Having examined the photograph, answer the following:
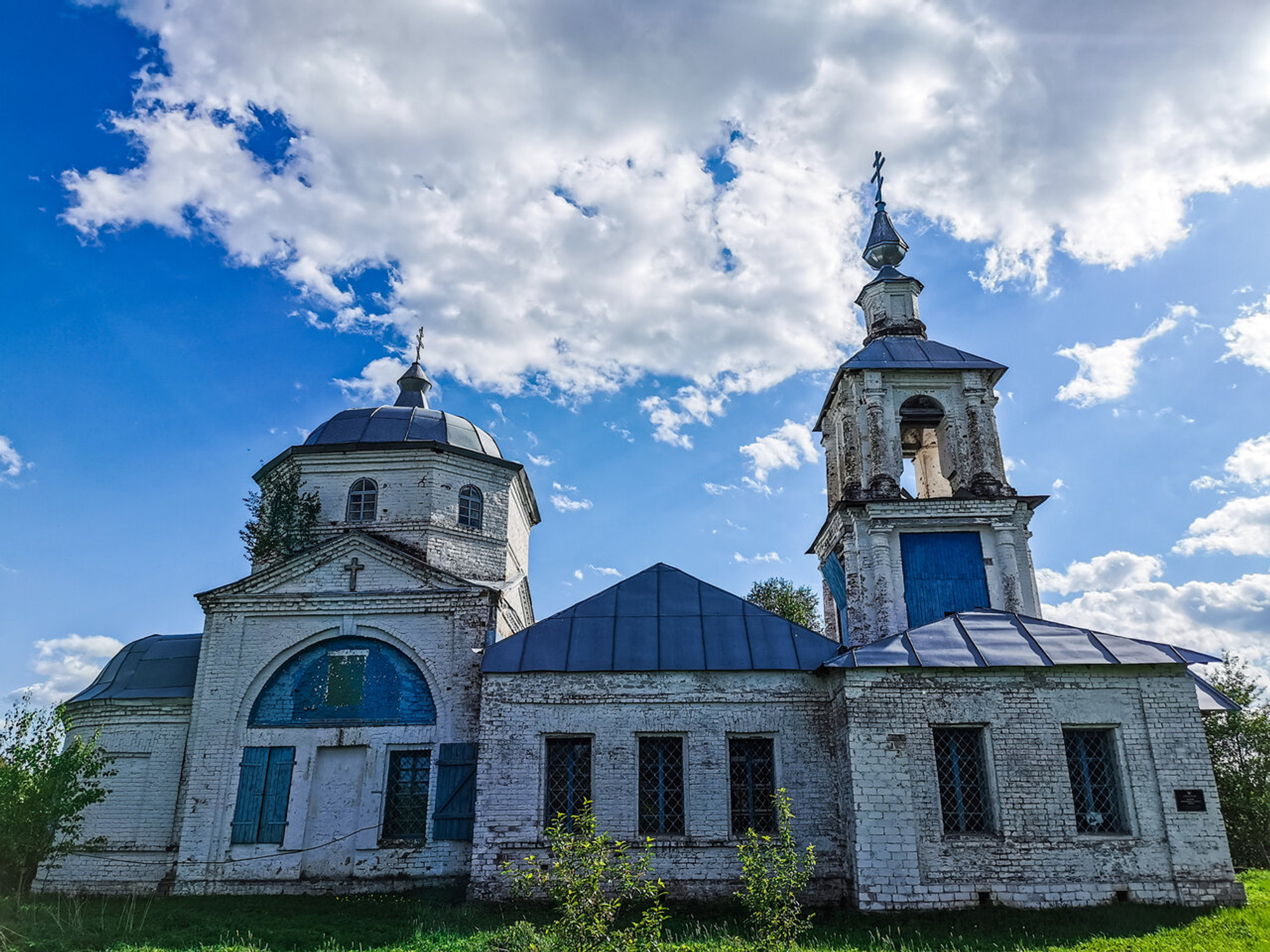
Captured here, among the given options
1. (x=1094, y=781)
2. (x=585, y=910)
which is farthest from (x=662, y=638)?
(x=1094, y=781)

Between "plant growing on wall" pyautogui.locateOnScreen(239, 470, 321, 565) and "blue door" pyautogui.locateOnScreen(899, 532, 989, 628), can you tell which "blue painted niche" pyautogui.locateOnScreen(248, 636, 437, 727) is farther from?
"blue door" pyautogui.locateOnScreen(899, 532, 989, 628)

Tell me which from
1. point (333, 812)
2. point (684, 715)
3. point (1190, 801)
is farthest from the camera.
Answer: point (333, 812)

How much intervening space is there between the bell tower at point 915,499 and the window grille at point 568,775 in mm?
5163

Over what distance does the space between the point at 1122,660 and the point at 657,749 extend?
262 inches

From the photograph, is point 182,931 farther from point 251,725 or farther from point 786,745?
point 786,745

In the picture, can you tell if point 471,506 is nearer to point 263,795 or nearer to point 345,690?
point 345,690

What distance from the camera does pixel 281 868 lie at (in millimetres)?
13125

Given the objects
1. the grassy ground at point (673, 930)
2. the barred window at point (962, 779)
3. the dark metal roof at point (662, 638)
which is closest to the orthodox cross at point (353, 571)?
the dark metal roof at point (662, 638)

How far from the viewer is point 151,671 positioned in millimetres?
15367

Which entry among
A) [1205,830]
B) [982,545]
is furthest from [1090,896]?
[982,545]

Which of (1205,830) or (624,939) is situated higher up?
(1205,830)

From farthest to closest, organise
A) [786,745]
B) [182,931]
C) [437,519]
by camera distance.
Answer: [437,519], [786,745], [182,931]

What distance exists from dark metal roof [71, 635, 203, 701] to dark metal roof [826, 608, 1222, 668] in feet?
37.4

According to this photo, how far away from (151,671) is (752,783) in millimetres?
10981
